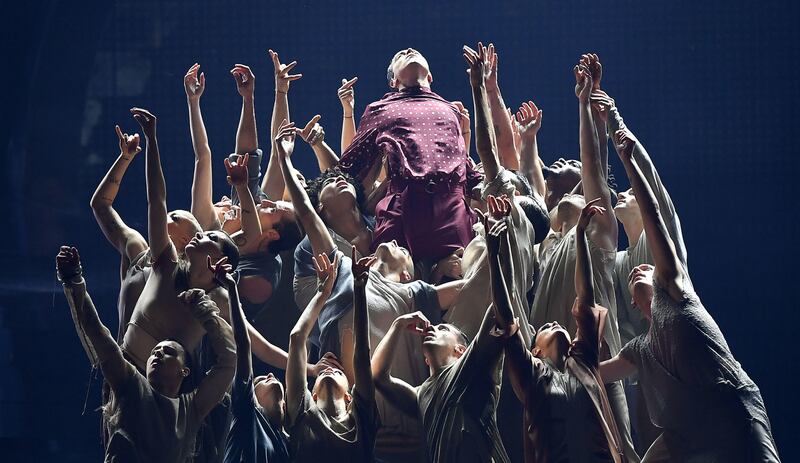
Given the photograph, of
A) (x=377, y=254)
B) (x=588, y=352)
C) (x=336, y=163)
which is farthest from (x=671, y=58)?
(x=588, y=352)

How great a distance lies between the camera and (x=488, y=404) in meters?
5.05

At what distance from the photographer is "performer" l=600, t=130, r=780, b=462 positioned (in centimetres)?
486

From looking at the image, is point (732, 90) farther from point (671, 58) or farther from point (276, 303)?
point (276, 303)

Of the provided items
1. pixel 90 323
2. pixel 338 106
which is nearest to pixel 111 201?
pixel 90 323

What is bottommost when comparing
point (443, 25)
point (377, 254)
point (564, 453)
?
point (564, 453)

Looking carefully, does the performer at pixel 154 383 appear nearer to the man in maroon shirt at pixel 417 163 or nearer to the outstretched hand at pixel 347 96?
the man in maroon shirt at pixel 417 163

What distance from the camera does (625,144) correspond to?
5074 millimetres

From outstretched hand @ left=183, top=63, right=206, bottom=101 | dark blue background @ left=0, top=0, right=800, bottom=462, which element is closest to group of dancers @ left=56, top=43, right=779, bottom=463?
outstretched hand @ left=183, top=63, right=206, bottom=101

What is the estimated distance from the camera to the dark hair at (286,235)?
19.1 ft

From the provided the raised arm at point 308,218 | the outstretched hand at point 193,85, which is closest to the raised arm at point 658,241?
the raised arm at point 308,218

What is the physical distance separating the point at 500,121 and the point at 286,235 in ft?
2.63

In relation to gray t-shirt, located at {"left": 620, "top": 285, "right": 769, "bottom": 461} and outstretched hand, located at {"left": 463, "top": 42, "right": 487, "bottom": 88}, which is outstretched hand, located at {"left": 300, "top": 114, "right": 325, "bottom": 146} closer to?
outstretched hand, located at {"left": 463, "top": 42, "right": 487, "bottom": 88}

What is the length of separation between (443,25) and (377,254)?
7.59 ft

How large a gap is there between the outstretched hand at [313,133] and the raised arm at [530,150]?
2.24 ft
